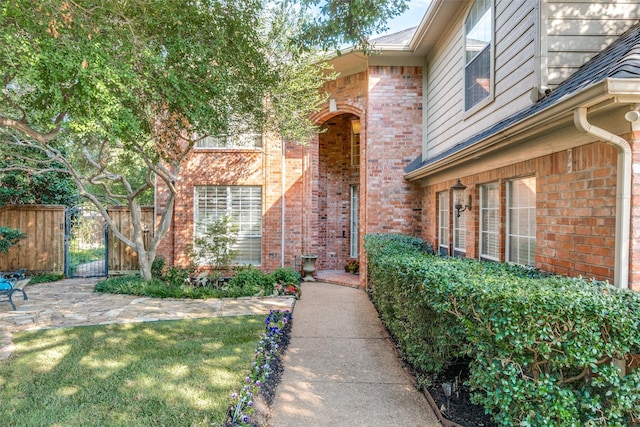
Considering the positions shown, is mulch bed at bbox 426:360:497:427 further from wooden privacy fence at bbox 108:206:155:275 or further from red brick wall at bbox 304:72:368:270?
wooden privacy fence at bbox 108:206:155:275

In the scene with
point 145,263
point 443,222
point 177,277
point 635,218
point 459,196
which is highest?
point 459,196

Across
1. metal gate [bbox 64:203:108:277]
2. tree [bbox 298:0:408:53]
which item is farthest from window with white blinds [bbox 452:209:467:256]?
metal gate [bbox 64:203:108:277]

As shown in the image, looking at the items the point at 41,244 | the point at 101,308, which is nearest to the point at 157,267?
the point at 101,308

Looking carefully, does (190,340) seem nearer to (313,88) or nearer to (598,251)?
(598,251)

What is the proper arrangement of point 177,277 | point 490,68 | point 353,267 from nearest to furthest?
point 490,68 < point 177,277 < point 353,267

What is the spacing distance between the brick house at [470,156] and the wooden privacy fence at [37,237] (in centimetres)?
297

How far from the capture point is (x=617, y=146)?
2859 millimetres

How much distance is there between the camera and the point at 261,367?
404cm

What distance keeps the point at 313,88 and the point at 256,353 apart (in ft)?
22.2

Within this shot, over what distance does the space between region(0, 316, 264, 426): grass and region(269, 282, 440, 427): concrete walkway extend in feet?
1.80

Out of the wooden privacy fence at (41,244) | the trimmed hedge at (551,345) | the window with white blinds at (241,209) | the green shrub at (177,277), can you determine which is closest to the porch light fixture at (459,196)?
the trimmed hedge at (551,345)

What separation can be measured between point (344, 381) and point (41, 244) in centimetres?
1036

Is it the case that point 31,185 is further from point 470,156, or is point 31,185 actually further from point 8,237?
point 470,156

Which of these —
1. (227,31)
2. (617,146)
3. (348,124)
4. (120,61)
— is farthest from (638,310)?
(348,124)
